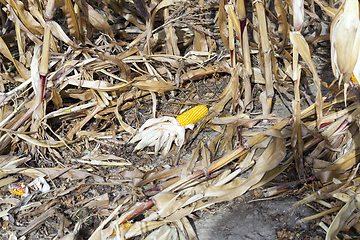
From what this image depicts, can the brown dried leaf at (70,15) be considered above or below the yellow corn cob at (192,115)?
above

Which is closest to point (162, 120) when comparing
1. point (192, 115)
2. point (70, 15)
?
point (192, 115)

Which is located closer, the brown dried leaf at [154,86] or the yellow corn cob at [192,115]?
the yellow corn cob at [192,115]

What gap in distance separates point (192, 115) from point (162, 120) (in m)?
0.16

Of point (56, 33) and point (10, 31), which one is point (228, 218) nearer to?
point (56, 33)

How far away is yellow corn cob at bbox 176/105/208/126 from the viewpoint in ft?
5.22

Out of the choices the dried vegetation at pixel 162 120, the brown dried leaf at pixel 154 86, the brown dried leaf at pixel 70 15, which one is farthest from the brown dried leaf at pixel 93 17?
the brown dried leaf at pixel 154 86

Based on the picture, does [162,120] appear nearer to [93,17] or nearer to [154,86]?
[154,86]

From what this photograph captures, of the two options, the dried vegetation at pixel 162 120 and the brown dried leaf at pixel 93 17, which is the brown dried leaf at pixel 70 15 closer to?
the dried vegetation at pixel 162 120

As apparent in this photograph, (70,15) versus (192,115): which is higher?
(70,15)

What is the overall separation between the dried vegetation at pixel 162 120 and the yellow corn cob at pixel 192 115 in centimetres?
3

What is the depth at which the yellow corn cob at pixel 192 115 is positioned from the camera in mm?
1591

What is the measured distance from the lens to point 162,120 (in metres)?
1.59

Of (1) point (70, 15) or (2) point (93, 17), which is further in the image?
(2) point (93, 17)

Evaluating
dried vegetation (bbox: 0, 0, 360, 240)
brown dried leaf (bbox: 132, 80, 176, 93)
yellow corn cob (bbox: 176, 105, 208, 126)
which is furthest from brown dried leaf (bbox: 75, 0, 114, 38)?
yellow corn cob (bbox: 176, 105, 208, 126)
